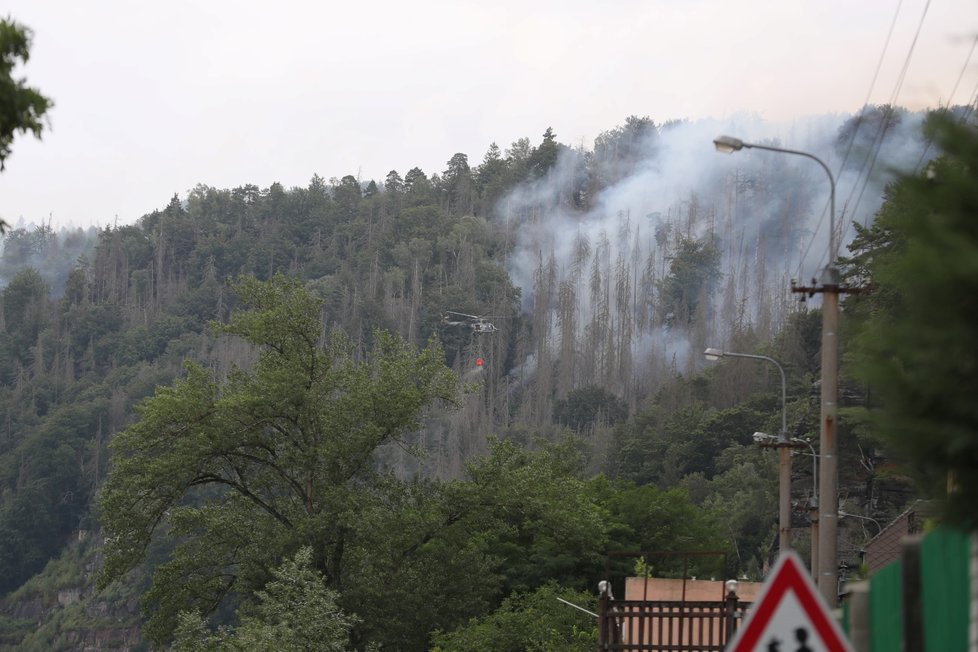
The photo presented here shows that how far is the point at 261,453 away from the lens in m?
43.3

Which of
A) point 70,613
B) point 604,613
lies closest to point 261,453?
point 604,613

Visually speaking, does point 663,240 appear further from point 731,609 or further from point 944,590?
point 944,590

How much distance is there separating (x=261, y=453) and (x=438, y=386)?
18.6 ft

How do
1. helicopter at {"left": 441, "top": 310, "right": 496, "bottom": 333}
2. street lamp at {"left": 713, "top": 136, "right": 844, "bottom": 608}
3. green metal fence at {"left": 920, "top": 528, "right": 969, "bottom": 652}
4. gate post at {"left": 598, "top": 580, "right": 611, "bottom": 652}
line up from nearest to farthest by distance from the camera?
green metal fence at {"left": 920, "top": 528, "right": 969, "bottom": 652} → street lamp at {"left": 713, "top": 136, "right": 844, "bottom": 608} → gate post at {"left": 598, "top": 580, "right": 611, "bottom": 652} → helicopter at {"left": 441, "top": 310, "right": 496, "bottom": 333}

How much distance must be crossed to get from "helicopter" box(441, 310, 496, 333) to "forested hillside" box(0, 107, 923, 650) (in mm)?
278

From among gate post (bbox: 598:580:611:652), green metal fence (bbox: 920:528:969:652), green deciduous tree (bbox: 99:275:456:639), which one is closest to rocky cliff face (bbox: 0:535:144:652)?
green deciduous tree (bbox: 99:275:456:639)

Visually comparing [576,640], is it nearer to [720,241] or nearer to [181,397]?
[181,397]

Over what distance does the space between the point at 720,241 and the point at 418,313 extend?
116ft

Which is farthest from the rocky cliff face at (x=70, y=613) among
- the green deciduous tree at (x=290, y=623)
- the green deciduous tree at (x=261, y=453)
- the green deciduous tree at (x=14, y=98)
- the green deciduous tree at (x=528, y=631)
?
the green deciduous tree at (x=14, y=98)

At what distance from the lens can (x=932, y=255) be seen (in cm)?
566

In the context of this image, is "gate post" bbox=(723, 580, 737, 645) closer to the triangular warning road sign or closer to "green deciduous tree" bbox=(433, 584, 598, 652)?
Result: the triangular warning road sign

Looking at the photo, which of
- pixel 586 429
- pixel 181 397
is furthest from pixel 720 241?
pixel 181 397

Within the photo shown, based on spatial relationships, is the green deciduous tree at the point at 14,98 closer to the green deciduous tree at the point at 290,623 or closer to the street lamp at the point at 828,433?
the street lamp at the point at 828,433

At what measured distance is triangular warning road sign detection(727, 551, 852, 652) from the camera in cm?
668
